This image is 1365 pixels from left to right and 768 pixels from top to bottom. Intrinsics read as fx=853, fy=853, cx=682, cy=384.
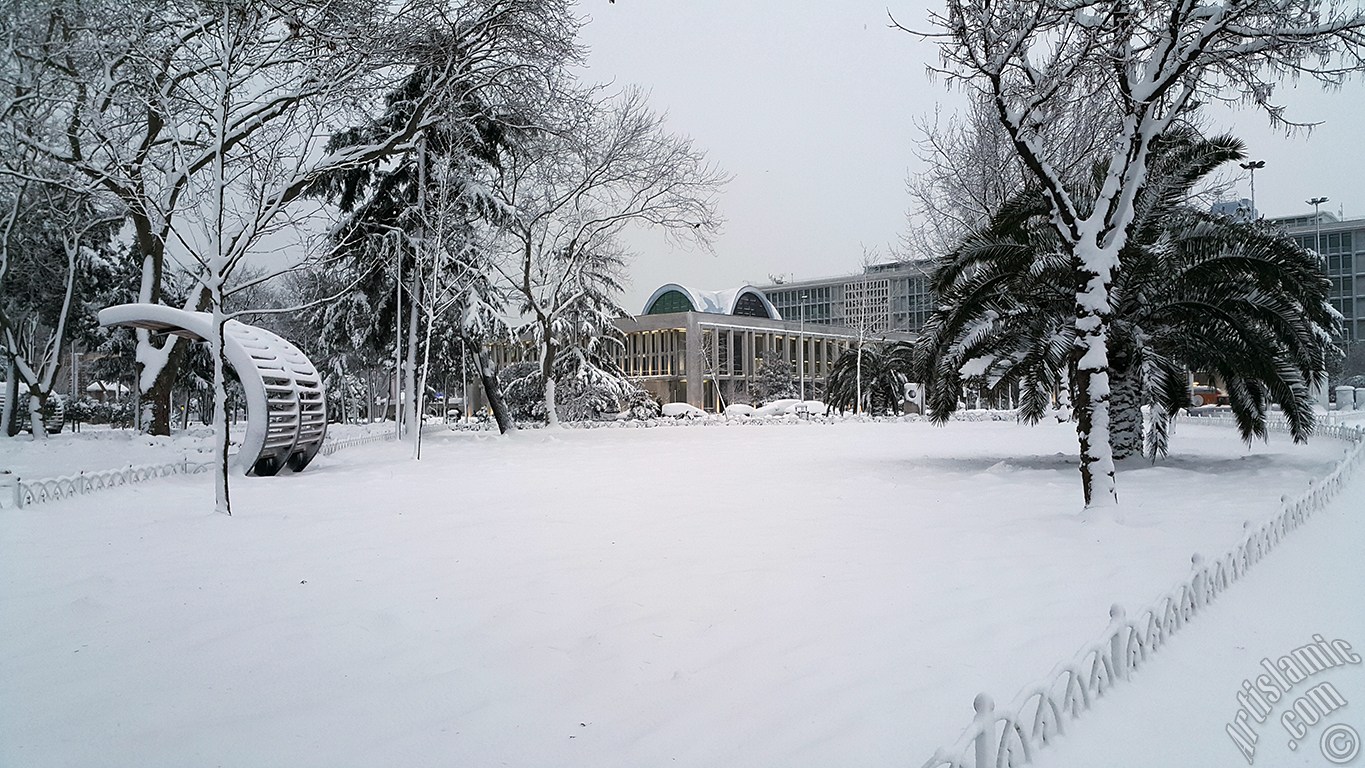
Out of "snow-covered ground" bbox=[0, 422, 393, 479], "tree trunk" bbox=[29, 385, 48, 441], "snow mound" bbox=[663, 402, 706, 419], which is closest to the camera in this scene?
"snow-covered ground" bbox=[0, 422, 393, 479]

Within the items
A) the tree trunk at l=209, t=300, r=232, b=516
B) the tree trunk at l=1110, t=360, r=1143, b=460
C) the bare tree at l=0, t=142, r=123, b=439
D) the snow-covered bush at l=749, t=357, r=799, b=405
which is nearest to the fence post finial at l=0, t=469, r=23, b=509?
the tree trunk at l=209, t=300, r=232, b=516

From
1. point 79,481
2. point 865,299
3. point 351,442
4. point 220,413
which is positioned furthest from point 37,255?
point 865,299

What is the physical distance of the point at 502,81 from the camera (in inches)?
722

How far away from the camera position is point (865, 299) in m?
77.2

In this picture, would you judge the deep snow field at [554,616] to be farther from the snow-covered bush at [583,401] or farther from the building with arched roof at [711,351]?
the building with arched roof at [711,351]

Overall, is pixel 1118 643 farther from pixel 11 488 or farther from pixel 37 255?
pixel 37 255

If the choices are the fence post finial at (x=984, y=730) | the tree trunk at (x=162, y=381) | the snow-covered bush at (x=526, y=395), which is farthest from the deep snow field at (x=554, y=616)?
the snow-covered bush at (x=526, y=395)

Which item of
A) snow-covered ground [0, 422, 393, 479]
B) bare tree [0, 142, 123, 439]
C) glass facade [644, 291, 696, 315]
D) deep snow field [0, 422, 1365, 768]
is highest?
glass facade [644, 291, 696, 315]

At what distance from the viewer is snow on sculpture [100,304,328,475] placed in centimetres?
1130

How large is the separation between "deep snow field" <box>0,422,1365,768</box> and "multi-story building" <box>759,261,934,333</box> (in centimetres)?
A: 5468

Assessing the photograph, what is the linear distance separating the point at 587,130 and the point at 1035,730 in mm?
19482

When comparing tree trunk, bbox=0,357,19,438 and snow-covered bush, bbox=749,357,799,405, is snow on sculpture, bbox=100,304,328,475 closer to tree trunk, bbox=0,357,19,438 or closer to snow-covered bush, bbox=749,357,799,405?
tree trunk, bbox=0,357,19,438

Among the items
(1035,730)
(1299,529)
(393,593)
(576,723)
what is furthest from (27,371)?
(1299,529)

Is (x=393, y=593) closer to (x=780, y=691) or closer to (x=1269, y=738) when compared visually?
(x=780, y=691)
